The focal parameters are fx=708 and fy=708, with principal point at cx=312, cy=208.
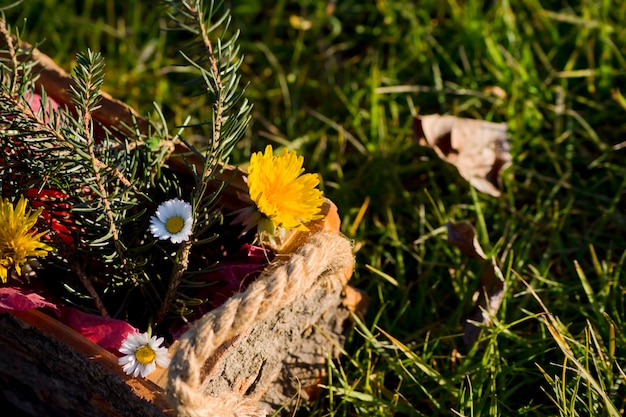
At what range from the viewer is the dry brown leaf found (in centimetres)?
168

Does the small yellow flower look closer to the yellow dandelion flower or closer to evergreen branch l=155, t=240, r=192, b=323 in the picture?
evergreen branch l=155, t=240, r=192, b=323

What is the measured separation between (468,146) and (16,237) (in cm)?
110

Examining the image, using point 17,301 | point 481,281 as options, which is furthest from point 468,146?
point 17,301

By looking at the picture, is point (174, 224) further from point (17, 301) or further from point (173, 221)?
point (17, 301)

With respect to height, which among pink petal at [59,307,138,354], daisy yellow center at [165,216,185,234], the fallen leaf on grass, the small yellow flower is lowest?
the fallen leaf on grass

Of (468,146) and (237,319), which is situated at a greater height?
(237,319)

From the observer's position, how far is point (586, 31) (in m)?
1.92

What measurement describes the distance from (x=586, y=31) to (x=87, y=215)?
1456 mm

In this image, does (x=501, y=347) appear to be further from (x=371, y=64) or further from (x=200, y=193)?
(x=371, y=64)

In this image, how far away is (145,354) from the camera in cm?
100

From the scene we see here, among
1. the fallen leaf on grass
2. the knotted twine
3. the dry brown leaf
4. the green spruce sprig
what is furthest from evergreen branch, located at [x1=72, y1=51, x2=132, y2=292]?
the dry brown leaf

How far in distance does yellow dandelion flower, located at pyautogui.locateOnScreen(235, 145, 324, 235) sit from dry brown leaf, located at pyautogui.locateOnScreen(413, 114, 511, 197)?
712 mm

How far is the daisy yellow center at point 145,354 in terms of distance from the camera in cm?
99

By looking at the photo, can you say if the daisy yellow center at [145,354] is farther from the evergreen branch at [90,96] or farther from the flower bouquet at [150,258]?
the evergreen branch at [90,96]
